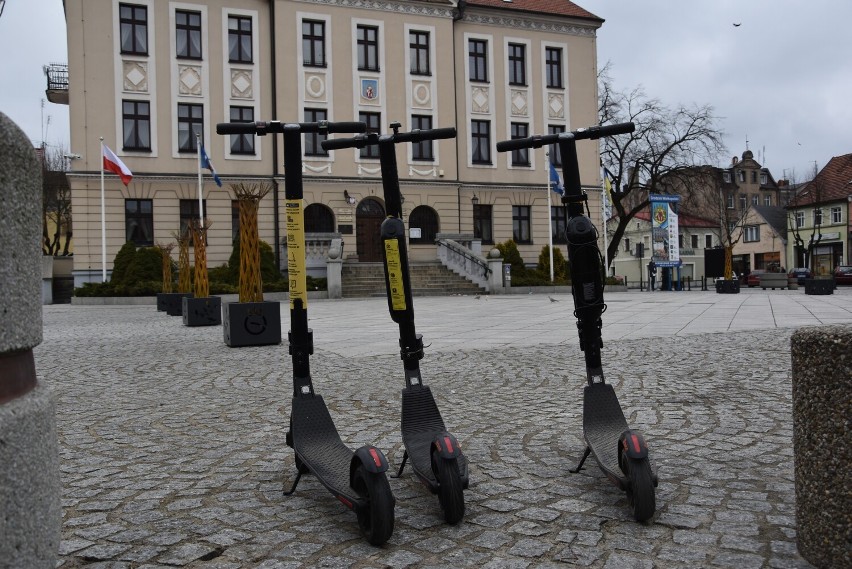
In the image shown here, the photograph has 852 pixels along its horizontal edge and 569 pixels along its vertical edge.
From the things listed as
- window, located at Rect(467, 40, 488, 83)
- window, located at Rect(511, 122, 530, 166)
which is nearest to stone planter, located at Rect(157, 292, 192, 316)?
window, located at Rect(511, 122, 530, 166)

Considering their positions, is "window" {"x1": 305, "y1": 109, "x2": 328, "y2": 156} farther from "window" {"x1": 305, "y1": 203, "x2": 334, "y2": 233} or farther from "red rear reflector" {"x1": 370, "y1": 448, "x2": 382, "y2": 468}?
"red rear reflector" {"x1": 370, "y1": 448, "x2": 382, "y2": 468}

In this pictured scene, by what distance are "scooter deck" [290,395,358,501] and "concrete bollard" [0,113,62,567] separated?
1.44 m

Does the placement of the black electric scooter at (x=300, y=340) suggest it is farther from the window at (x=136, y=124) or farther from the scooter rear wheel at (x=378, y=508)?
the window at (x=136, y=124)

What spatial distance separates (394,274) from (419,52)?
30.7 meters

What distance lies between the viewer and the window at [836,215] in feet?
192

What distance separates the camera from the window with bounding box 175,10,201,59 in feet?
94.7

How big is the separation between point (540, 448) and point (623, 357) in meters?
4.12

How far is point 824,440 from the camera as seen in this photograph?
2.28 meters

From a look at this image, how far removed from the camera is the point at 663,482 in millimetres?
3375

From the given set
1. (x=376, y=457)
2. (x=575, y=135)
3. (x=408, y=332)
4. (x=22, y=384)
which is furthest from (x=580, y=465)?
(x=22, y=384)

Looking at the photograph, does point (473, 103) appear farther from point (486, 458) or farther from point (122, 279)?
point (486, 458)

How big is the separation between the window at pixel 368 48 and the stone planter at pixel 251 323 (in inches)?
929

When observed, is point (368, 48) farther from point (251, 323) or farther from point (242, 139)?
point (251, 323)

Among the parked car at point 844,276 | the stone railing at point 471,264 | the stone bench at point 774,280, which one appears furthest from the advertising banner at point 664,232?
the parked car at point 844,276
